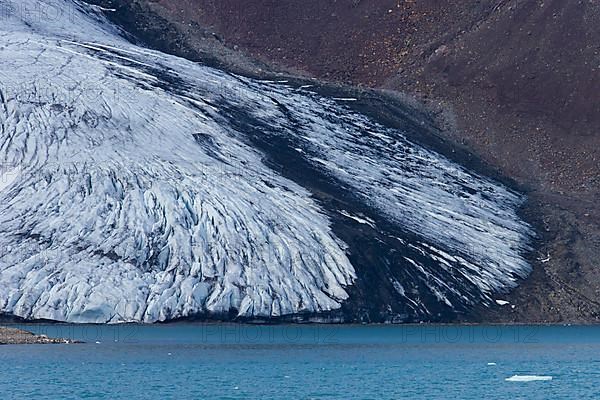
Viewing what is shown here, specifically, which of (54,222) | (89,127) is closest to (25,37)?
(89,127)

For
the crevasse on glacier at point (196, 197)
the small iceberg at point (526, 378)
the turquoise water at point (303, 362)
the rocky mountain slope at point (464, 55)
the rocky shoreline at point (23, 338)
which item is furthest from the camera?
the rocky mountain slope at point (464, 55)

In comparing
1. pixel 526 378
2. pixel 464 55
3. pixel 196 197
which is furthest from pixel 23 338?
pixel 464 55

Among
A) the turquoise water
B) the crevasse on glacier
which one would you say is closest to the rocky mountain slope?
the crevasse on glacier

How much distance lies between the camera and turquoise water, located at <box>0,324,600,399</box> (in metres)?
48.5

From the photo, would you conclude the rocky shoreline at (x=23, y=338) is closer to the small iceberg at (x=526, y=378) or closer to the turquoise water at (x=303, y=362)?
the turquoise water at (x=303, y=362)

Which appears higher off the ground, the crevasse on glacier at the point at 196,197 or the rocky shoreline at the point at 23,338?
the crevasse on glacier at the point at 196,197

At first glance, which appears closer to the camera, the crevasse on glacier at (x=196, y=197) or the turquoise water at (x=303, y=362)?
the turquoise water at (x=303, y=362)

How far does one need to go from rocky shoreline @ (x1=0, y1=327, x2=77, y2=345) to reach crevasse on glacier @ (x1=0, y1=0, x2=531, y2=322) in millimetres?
2758

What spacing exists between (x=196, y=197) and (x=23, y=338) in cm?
1452

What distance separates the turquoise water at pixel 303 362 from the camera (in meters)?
48.5

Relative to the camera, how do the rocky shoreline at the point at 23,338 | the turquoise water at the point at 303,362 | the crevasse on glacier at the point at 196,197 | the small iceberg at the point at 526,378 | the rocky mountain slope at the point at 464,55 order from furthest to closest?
the rocky mountain slope at the point at 464,55
the crevasse on glacier at the point at 196,197
the rocky shoreline at the point at 23,338
the small iceberg at the point at 526,378
the turquoise water at the point at 303,362

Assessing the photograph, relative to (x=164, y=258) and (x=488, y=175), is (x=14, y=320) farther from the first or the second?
(x=488, y=175)

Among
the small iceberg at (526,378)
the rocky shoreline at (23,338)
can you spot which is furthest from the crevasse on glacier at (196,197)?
the small iceberg at (526,378)

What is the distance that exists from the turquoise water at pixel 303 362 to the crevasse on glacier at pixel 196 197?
2.01m
